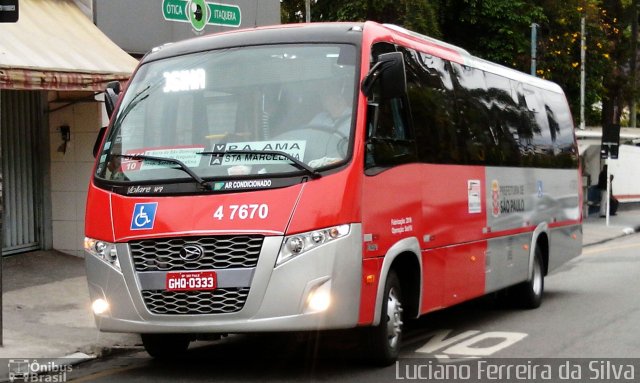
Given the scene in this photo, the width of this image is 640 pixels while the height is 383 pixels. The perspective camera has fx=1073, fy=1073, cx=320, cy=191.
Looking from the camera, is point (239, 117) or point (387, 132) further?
point (387, 132)

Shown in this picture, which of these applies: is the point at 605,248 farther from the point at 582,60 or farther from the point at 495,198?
the point at 495,198

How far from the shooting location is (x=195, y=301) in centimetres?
807

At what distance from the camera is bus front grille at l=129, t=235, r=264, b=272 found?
7.95 metres

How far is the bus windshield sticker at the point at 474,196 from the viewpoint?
36.3 ft

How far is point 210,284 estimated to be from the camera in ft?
26.2

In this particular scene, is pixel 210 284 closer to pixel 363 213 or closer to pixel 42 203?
pixel 363 213

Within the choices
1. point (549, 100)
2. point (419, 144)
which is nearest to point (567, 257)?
point (549, 100)

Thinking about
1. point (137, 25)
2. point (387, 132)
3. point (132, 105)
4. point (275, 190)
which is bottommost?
point (275, 190)

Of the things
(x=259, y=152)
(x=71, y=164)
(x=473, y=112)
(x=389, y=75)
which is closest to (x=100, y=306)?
(x=259, y=152)

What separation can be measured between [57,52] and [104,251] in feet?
18.8

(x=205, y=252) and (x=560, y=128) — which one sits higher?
(x=560, y=128)

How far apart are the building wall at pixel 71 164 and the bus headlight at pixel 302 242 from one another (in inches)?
313

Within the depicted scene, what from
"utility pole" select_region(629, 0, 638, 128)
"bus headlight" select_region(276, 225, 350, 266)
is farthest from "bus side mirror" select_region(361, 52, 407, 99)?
"utility pole" select_region(629, 0, 638, 128)

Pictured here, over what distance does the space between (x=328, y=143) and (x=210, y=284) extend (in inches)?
55.8
